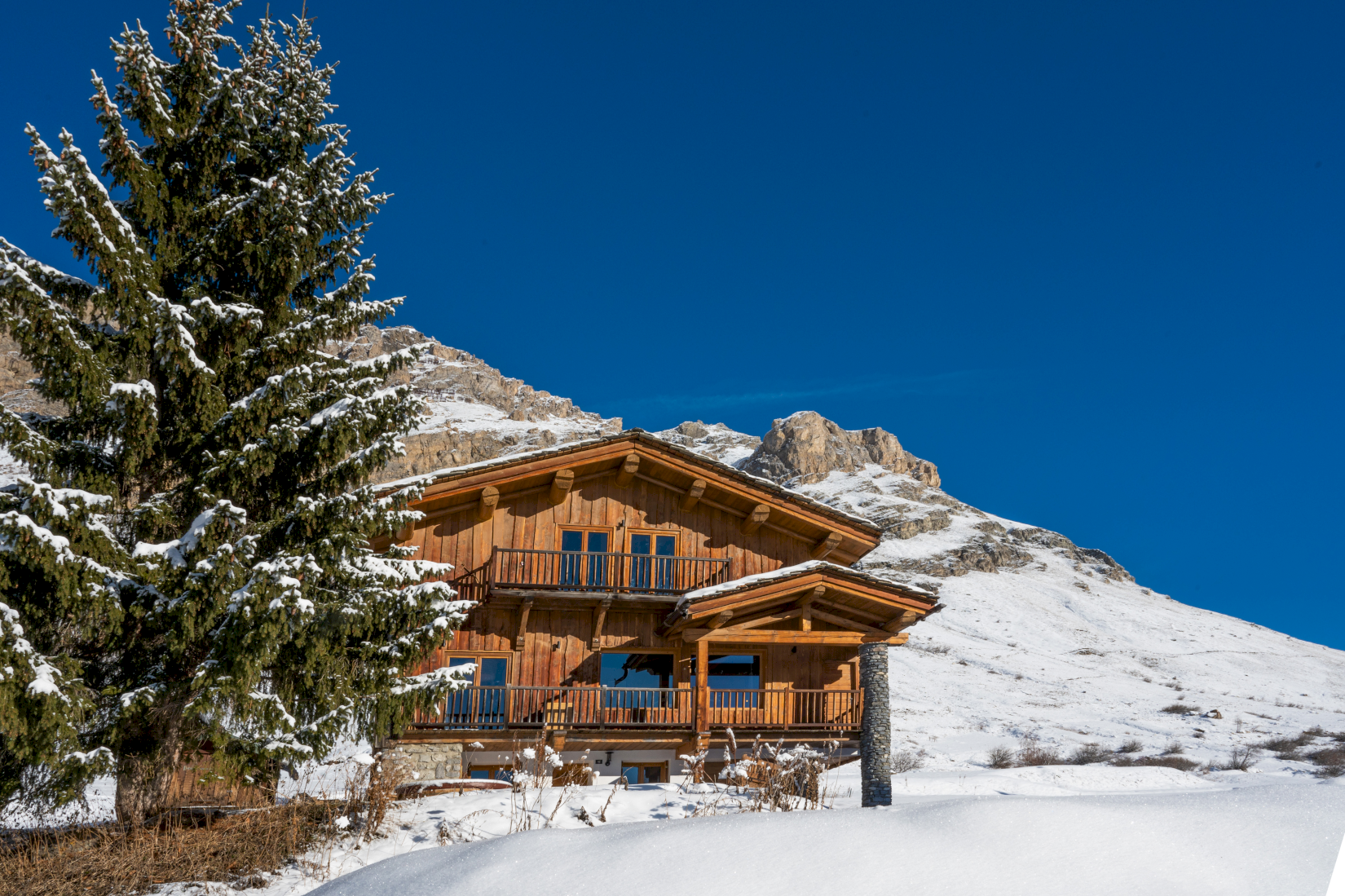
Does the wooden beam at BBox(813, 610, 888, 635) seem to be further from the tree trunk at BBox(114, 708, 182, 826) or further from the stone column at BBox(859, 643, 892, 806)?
the tree trunk at BBox(114, 708, 182, 826)

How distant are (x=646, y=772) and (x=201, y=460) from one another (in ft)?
38.4

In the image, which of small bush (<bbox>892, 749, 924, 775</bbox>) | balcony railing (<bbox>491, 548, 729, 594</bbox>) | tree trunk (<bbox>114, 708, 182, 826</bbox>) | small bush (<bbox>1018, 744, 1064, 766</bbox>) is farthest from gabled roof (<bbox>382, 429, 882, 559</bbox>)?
small bush (<bbox>1018, 744, 1064, 766</bbox>)

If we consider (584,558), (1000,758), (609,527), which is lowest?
(1000,758)

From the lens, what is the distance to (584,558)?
1848 cm

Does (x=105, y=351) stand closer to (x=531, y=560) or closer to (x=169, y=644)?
(x=169, y=644)

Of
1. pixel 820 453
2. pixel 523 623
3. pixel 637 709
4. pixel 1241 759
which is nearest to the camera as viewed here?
pixel 637 709

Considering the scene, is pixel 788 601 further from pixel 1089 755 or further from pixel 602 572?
pixel 1089 755

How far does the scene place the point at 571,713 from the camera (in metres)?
17.2

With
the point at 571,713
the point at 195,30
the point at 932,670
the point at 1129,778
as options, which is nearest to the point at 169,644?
the point at 195,30

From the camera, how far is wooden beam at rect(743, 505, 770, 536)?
64.5 feet

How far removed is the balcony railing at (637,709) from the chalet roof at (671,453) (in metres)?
4.13

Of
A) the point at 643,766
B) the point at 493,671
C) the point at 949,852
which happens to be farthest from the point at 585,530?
the point at 949,852

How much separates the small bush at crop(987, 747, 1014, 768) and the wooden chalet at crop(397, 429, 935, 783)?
1144 cm

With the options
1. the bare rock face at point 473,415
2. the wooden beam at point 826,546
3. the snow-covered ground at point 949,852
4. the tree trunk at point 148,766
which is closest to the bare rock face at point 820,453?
the bare rock face at point 473,415
